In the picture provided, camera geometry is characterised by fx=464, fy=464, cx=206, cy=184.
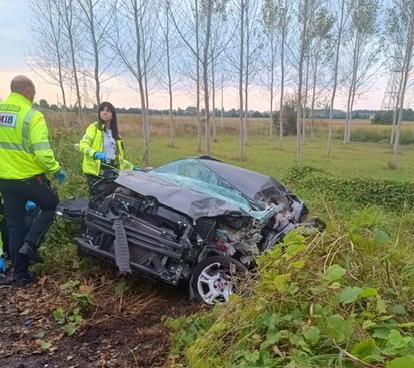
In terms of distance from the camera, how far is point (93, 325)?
11.9ft

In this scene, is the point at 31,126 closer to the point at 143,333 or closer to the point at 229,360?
the point at 143,333

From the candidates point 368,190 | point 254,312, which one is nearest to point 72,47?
point 368,190

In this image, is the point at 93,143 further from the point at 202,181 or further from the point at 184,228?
the point at 184,228

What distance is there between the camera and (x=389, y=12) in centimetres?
2112

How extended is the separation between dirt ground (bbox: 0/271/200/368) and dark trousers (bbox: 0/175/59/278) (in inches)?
13.7

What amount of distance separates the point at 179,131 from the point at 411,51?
20.2m

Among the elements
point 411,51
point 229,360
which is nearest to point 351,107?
point 411,51

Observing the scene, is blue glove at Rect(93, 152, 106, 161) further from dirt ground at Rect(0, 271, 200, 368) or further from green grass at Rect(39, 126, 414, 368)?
green grass at Rect(39, 126, 414, 368)

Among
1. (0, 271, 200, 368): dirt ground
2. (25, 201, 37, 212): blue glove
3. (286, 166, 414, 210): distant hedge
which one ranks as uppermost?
(25, 201, 37, 212): blue glove

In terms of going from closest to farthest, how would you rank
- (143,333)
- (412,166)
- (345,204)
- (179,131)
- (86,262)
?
(143,333) < (86,262) < (345,204) < (412,166) < (179,131)

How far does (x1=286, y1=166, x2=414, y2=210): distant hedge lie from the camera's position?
9828 mm

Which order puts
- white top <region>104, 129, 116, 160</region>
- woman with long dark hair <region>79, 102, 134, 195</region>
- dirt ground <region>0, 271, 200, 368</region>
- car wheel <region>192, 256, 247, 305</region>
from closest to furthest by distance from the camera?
dirt ground <region>0, 271, 200, 368</region> < car wheel <region>192, 256, 247, 305</region> < woman with long dark hair <region>79, 102, 134, 195</region> < white top <region>104, 129, 116, 160</region>

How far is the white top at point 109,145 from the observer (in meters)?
6.03

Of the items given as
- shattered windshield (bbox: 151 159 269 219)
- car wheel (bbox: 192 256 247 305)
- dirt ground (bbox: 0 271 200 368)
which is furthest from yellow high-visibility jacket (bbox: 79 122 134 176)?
car wheel (bbox: 192 256 247 305)
